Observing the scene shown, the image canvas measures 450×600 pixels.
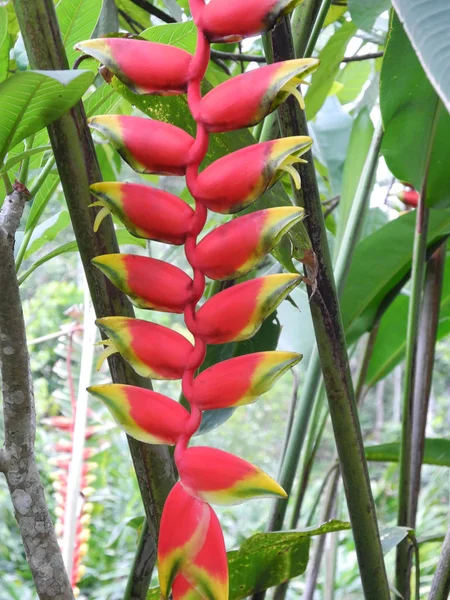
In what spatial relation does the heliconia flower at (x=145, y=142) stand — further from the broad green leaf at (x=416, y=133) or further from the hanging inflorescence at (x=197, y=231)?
the broad green leaf at (x=416, y=133)

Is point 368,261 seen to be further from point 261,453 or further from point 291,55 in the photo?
point 261,453

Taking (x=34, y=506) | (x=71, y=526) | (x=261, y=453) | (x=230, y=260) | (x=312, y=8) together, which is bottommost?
(x=261, y=453)

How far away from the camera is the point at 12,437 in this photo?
0.97 feet

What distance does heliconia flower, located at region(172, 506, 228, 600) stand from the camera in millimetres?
197

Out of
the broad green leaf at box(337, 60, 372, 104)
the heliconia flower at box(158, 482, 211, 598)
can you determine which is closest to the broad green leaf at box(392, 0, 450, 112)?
the heliconia flower at box(158, 482, 211, 598)

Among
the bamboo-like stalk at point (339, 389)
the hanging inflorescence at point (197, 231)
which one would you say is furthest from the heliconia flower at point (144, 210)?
the bamboo-like stalk at point (339, 389)

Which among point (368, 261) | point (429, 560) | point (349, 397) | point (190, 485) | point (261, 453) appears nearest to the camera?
point (190, 485)

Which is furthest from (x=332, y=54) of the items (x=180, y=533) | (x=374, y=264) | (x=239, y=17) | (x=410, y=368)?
(x=180, y=533)

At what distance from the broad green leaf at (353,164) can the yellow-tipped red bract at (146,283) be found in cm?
39

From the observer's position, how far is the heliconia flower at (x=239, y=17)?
0.22 m

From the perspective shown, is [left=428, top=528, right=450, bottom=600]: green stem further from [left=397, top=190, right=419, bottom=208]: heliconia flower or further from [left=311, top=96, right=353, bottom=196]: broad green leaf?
[left=311, top=96, right=353, bottom=196]: broad green leaf

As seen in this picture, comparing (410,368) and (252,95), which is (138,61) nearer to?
(252,95)

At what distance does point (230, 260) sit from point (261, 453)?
3717mm

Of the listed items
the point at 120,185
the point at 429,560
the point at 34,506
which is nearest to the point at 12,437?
the point at 34,506
